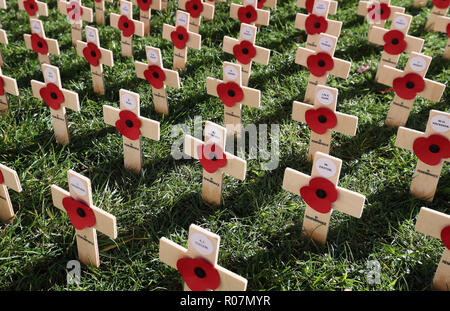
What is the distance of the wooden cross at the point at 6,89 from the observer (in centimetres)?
308

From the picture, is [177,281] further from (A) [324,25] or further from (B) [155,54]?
(A) [324,25]

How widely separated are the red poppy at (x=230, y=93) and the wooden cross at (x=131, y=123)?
0.56m

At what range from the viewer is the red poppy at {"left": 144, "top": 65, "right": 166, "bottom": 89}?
320 cm

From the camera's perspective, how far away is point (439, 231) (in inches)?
79.4

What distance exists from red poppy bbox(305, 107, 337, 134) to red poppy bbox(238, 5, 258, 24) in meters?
1.58

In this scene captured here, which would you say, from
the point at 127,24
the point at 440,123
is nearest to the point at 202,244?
the point at 440,123

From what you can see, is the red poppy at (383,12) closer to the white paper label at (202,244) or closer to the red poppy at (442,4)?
the red poppy at (442,4)

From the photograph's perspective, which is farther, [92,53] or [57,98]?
[92,53]

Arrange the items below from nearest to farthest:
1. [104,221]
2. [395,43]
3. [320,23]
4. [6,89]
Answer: [104,221] < [6,89] < [395,43] < [320,23]

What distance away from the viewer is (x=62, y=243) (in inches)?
94.8

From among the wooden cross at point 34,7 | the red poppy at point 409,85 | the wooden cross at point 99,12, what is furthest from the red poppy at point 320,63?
the wooden cross at point 34,7

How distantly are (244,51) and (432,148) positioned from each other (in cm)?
154

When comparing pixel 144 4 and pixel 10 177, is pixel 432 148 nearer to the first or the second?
pixel 10 177

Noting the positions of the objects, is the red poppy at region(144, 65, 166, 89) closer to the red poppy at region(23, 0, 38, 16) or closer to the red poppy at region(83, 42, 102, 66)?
the red poppy at region(83, 42, 102, 66)
